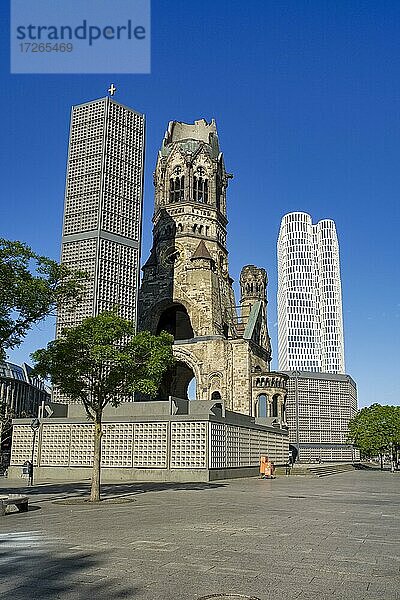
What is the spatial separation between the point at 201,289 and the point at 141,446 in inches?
1305

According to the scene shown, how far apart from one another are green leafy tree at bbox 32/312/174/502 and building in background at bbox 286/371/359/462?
56276 mm

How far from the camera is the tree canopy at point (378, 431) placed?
6475 centimetres

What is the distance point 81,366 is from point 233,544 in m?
11.4

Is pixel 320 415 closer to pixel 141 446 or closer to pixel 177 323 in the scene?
pixel 177 323

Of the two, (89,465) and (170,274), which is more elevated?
(170,274)

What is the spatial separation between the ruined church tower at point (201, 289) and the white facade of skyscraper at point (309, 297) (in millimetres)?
109857

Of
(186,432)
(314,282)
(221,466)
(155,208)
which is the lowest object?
(221,466)

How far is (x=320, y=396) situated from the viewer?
76.9 meters

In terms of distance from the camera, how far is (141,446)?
3238cm

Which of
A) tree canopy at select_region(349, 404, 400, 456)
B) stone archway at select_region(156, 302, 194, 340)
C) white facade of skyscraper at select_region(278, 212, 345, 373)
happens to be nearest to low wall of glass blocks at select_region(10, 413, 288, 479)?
tree canopy at select_region(349, 404, 400, 456)

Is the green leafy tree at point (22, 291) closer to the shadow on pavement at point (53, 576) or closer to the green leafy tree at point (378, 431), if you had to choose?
the shadow on pavement at point (53, 576)

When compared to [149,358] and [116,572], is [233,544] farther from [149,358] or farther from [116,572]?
[149,358]

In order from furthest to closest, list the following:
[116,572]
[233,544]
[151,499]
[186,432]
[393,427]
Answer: [393,427], [186,432], [151,499], [233,544], [116,572]

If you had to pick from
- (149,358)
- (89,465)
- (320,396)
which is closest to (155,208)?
(320,396)
